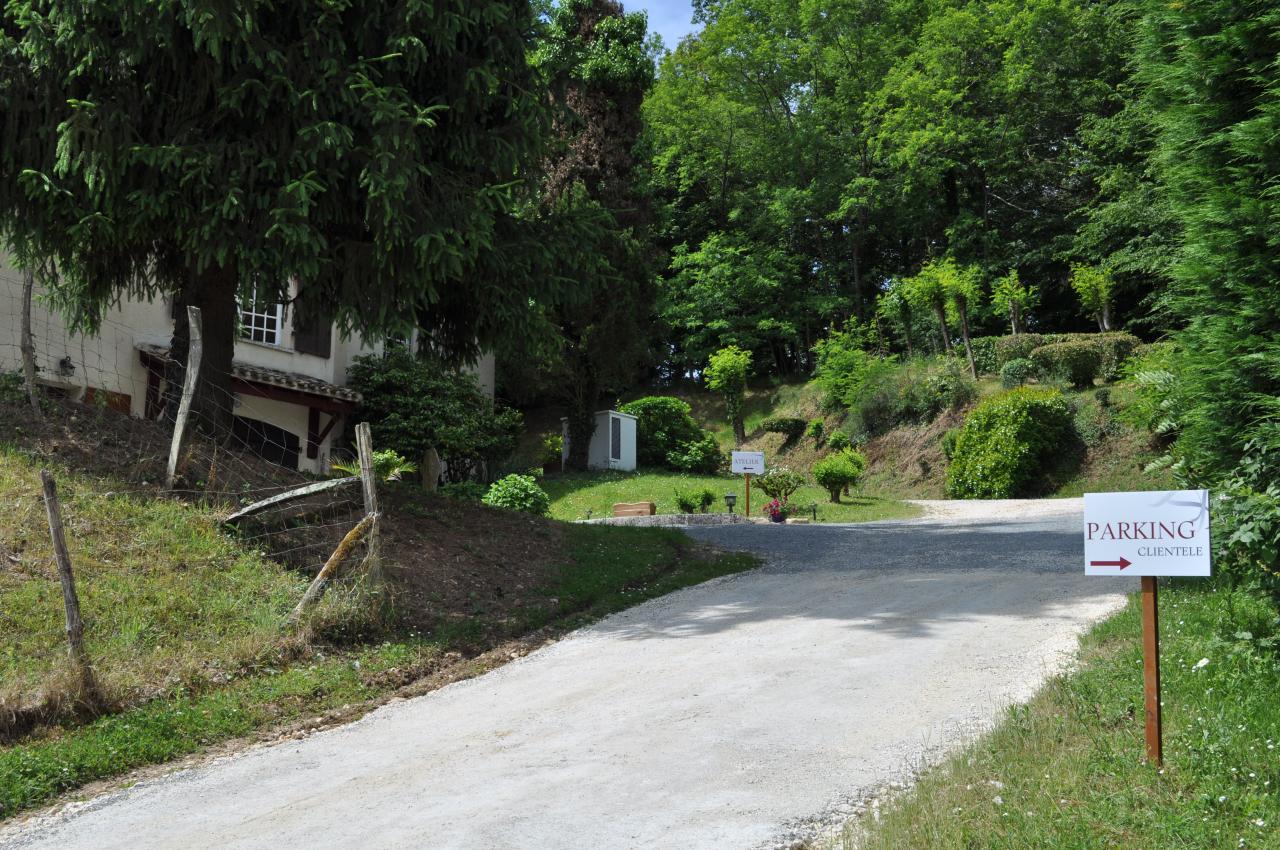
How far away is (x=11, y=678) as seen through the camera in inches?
272

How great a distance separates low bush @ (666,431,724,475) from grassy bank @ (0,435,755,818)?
21215 millimetres

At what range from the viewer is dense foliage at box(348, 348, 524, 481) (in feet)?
71.3

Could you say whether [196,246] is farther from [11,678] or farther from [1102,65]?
[1102,65]

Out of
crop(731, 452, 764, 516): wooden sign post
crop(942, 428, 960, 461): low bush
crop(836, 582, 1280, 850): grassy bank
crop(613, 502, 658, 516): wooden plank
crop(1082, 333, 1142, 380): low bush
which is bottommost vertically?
crop(836, 582, 1280, 850): grassy bank

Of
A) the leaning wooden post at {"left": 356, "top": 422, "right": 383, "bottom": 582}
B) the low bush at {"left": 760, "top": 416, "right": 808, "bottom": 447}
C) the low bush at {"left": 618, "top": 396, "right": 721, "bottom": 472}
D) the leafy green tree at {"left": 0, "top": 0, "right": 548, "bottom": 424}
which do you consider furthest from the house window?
the low bush at {"left": 760, "top": 416, "right": 808, "bottom": 447}

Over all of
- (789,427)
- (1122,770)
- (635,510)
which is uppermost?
(789,427)

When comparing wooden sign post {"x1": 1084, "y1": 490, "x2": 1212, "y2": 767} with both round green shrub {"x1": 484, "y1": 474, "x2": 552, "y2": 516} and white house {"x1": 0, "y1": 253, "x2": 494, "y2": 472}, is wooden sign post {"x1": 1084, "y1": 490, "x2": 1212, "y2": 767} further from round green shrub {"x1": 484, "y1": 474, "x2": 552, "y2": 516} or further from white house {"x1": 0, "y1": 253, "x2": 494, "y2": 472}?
round green shrub {"x1": 484, "y1": 474, "x2": 552, "y2": 516}

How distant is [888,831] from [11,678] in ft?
19.1

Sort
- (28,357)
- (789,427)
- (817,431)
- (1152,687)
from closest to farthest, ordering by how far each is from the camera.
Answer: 1. (1152,687)
2. (28,357)
3. (817,431)
4. (789,427)

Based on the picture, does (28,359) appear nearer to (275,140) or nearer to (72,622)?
(275,140)

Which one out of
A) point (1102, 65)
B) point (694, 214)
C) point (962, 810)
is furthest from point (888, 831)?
point (694, 214)

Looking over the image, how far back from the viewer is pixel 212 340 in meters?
11.9

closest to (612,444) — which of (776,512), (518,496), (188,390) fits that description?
(776,512)

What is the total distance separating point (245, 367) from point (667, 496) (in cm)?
1173
